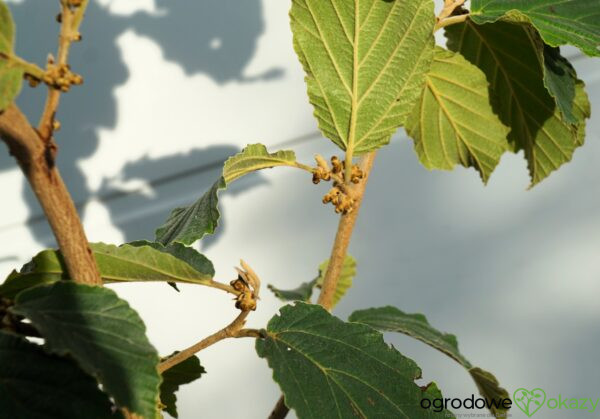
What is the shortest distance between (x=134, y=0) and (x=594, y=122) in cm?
63

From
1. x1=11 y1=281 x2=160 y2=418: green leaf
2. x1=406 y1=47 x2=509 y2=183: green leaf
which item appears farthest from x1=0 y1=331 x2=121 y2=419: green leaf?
x1=406 y1=47 x2=509 y2=183: green leaf

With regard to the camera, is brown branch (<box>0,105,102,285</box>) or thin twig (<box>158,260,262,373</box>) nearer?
brown branch (<box>0,105,102,285</box>)

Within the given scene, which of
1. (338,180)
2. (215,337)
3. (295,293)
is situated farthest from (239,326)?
(295,293)

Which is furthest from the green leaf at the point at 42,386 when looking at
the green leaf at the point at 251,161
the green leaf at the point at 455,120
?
the green leaf at the point at 455,120

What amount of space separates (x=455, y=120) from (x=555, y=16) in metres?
0.12

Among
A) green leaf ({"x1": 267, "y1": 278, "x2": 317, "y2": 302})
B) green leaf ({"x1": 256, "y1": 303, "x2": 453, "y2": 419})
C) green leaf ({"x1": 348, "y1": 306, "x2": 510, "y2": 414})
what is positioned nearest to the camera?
green leaf ({"x1": 256, "y1": 303, "x2": 453, "y2": 419})

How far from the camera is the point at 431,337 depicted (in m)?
0.55

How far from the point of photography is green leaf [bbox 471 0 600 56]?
474 mm

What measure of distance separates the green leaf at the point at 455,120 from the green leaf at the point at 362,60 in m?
0.09

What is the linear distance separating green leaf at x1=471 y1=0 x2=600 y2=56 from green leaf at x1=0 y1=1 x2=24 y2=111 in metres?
0.29

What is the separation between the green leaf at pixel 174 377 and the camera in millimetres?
510

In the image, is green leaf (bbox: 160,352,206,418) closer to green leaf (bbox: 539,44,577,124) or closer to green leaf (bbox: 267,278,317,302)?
green leaf (bbox: 267,278,317,302)

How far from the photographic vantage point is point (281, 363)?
0.42 m

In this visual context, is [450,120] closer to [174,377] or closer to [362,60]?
[362,60]
